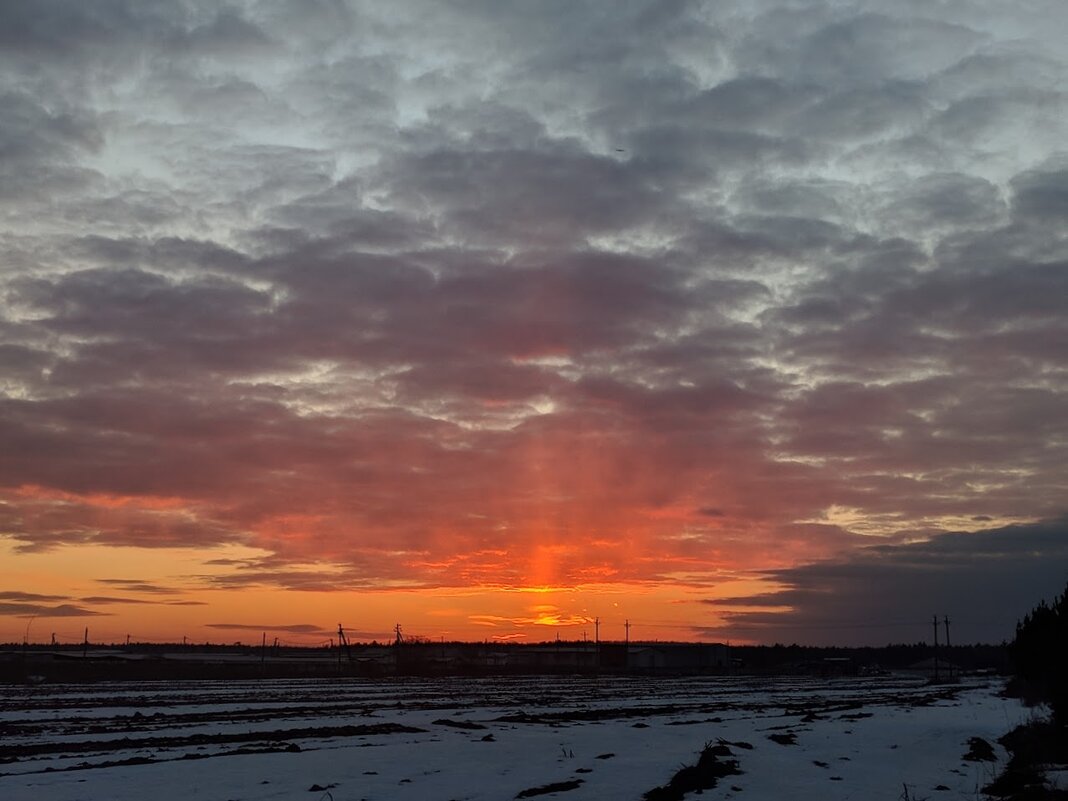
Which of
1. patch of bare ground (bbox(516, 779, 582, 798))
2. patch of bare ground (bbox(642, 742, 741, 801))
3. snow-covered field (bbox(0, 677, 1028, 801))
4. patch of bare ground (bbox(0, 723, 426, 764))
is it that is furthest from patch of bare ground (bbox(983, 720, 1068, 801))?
patch of bare ground (bbox(0, 723, 426, 764))

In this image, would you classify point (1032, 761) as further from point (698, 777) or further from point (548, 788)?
point (548, 788)

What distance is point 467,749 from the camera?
121ft

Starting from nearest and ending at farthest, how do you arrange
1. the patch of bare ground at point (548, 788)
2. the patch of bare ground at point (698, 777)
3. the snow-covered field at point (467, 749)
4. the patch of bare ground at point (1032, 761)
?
1. the patch of bare ground at point (1032, 761)
2. the patch of bare ground at point (698, 777)
3. the patch of bare ground at point (548, 788)
4. the snow-covered field at point (467, 749)

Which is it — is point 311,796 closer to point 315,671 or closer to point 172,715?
point 172,715

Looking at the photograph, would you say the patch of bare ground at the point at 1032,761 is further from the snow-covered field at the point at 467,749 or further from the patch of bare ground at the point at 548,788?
the patch of bare ground at the point at 548,788

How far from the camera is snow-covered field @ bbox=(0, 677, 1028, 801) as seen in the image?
91.2 ft

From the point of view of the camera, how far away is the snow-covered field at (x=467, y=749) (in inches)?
1095

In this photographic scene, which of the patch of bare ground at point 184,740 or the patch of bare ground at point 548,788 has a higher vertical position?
the patch of bare ground at point 548,788

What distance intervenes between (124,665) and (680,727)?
11423cm

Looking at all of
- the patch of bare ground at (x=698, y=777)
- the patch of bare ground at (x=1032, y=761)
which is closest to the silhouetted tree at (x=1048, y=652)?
the patch of bare ground at (x=1032, y=761)

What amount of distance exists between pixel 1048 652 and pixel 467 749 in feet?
84.3

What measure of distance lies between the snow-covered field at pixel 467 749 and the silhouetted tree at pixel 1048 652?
3.58m

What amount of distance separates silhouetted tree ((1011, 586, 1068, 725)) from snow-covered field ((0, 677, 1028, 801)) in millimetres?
3584

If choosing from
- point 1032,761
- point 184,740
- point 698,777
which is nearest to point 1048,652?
point 1032,761
